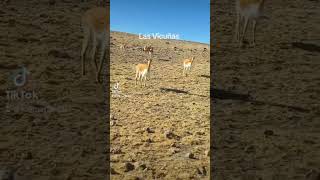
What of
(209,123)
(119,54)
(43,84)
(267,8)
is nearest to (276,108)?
(209,123)

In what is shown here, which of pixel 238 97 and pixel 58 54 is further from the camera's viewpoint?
pixel 58 54

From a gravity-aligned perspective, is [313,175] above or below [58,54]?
below

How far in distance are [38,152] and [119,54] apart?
41.2ft

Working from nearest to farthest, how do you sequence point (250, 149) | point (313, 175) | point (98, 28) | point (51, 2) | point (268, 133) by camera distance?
point (313, 175)
point (250, 149)
point (268, 133)
point (98, 28)
point (51, 2)

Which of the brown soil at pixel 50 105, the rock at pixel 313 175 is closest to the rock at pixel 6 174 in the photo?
the brown soil at pixel 50 105

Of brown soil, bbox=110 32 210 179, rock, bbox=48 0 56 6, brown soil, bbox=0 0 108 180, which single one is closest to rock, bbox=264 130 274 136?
brown soil, bbox=110 32 210 179

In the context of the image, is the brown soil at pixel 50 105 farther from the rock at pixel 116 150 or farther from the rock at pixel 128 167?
the rock at pixel 128 167

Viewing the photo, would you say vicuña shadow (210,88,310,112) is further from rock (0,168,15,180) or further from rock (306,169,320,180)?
rock (0,168,15,180)

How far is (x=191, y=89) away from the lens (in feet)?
35.8

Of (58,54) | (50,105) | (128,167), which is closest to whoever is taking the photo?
(128,167)

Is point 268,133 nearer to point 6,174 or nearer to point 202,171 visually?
point 202,171

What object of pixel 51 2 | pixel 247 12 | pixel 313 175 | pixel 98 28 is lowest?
pixel 313 175

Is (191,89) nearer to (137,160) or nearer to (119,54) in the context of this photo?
(137,160)

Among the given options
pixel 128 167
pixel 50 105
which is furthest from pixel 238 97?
pixel 50 105
